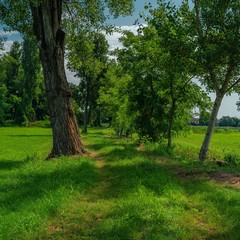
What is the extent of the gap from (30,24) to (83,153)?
892 cm

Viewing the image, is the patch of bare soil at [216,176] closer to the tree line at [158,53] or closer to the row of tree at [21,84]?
the tree line at [158,53]

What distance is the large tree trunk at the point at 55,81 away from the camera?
1930 centimetres

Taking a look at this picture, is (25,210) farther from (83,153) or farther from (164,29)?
(164,29)

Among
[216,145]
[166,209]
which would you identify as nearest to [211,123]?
[166,209]

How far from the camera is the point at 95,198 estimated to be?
10.0m

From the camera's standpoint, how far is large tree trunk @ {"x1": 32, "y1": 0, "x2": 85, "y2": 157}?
63.3 ft

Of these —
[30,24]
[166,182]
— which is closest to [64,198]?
[166,182]

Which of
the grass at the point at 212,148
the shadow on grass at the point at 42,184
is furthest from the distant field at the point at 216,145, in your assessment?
the shadow on grass at the point at 42,184

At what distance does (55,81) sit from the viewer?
19.5m

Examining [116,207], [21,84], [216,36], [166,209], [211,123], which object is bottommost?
[116,207]

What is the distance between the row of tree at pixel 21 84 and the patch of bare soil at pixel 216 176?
80.6 meters

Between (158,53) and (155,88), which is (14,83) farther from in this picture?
(158,53)

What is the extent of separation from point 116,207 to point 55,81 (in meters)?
12.0

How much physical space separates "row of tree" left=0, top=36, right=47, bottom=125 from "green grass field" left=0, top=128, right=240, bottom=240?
80878mm
